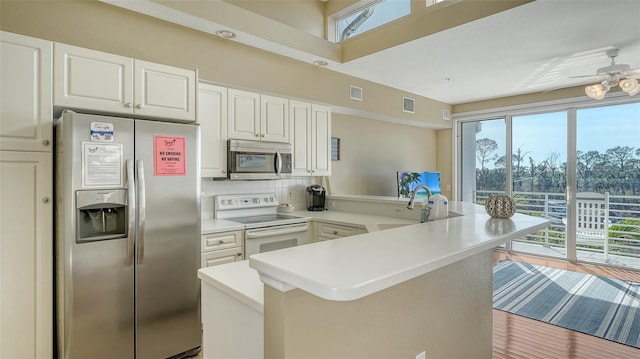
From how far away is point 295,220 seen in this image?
A: 3.38m

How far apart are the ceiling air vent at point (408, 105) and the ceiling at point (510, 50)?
0.25 m

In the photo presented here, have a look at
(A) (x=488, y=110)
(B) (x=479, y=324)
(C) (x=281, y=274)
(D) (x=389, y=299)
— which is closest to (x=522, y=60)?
(A) (x=488, y=110)

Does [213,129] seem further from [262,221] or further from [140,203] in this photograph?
[140,203]

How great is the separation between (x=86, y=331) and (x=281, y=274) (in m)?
1.83

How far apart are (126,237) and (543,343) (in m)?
3.24

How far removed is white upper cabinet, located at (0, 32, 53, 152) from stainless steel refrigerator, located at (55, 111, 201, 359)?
10 cm

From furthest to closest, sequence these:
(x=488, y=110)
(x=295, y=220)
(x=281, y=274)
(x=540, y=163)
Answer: (x=488, y=110)
(x=540, y=163)
(x=295, y=220)
(x=281, y=274)

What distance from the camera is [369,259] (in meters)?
0.97

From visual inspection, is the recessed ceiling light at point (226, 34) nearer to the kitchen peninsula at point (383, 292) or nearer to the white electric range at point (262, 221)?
the white electric range at point (262, 221)

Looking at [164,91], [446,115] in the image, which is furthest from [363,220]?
[446,115]

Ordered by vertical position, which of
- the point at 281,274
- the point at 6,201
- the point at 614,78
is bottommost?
A: the point at 281,274

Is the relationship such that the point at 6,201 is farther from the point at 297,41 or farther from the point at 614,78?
the point at 614,78

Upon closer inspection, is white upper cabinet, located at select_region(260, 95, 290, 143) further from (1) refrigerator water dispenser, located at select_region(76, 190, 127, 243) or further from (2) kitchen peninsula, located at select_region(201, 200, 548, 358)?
(2) kitchen peninsula, located at select_region(201, 200, 548, 358)

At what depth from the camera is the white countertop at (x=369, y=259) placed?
0.78 meters
